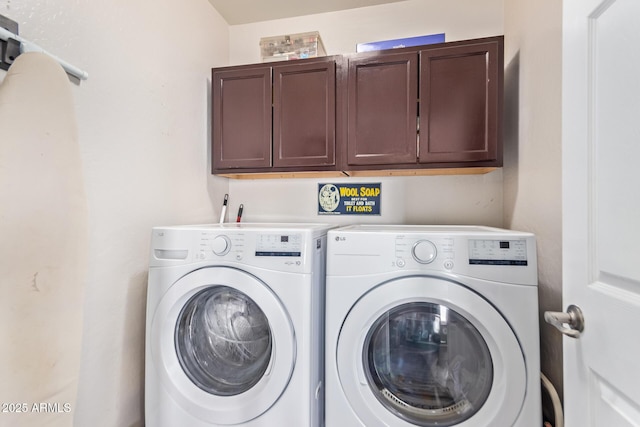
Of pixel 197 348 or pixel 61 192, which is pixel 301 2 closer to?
pixel 61 192

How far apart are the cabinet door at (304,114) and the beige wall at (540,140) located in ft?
3.01

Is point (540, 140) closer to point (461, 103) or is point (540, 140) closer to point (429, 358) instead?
point (461, 103)

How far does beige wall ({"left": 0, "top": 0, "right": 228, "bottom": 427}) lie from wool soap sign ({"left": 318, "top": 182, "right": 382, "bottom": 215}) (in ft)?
2.72

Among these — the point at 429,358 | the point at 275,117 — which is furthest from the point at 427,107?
the point at 429,358

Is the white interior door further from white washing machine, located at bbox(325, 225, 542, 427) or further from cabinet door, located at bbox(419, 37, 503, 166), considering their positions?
cabinet door, located at bbox(419, 37, 503, 166)

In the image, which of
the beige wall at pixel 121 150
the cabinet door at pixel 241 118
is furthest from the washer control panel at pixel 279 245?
the cabinet door at pixel 241 118

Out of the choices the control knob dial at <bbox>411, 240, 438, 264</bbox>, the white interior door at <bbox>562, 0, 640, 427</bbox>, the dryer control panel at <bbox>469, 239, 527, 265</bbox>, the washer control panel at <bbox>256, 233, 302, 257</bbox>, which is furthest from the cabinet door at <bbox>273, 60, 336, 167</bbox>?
the white interior door at <bbox>562, 0, 640, 427</bbox>

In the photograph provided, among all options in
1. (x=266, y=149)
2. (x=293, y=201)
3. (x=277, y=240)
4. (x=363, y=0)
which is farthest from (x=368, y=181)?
(x=363, y=0)

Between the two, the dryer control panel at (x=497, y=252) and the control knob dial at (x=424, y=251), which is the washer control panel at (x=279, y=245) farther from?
the dryer control panel at (x=497, y=252)

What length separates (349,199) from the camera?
1901 millimetres

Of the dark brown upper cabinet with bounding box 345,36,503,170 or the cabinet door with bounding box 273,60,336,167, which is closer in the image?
the dark brown upper cabinet with bounding box 345,36,503,170

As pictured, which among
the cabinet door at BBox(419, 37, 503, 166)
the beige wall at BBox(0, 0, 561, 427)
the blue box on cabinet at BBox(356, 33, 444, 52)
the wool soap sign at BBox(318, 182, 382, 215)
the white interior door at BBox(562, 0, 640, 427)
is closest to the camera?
the white interior door at BBox(562, 0, 640, 427)

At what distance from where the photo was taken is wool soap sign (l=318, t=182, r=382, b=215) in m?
1.87

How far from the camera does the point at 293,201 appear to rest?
1.98 meters
